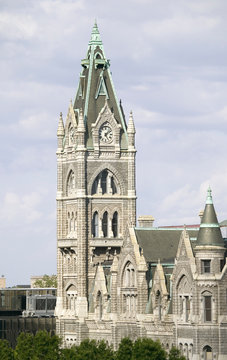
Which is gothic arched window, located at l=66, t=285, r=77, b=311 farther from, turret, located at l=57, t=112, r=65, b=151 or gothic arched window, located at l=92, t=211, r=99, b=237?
turret, located at l=57, t=112, r=65, b=151

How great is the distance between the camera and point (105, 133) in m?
162

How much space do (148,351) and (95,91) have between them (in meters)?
45.2

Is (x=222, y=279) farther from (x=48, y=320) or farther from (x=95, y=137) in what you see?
(x=48, y=320)

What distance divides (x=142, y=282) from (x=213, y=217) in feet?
48.7

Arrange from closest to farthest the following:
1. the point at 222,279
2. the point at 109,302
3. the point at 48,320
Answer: the point at 222,279 → the point at 109,302 → the point at 48,320

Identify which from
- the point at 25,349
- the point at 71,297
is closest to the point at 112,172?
the point at 71,297

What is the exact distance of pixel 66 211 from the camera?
164250 mm

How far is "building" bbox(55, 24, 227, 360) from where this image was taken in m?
144

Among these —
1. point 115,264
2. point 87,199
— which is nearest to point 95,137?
point 87,199

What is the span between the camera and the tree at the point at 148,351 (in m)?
127

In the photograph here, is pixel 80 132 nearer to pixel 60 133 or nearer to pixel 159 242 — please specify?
pixel 60 133

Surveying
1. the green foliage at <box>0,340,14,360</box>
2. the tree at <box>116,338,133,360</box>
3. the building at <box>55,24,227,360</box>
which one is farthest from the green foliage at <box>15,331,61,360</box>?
the tree at <box>116,338,133,360</box>

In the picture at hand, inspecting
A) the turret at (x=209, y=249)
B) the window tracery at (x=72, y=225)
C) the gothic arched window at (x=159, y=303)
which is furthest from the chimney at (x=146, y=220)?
the turret at (x=209, y=249)

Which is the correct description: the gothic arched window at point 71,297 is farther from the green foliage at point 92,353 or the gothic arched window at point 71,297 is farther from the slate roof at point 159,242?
the green foliage at point 92,353
